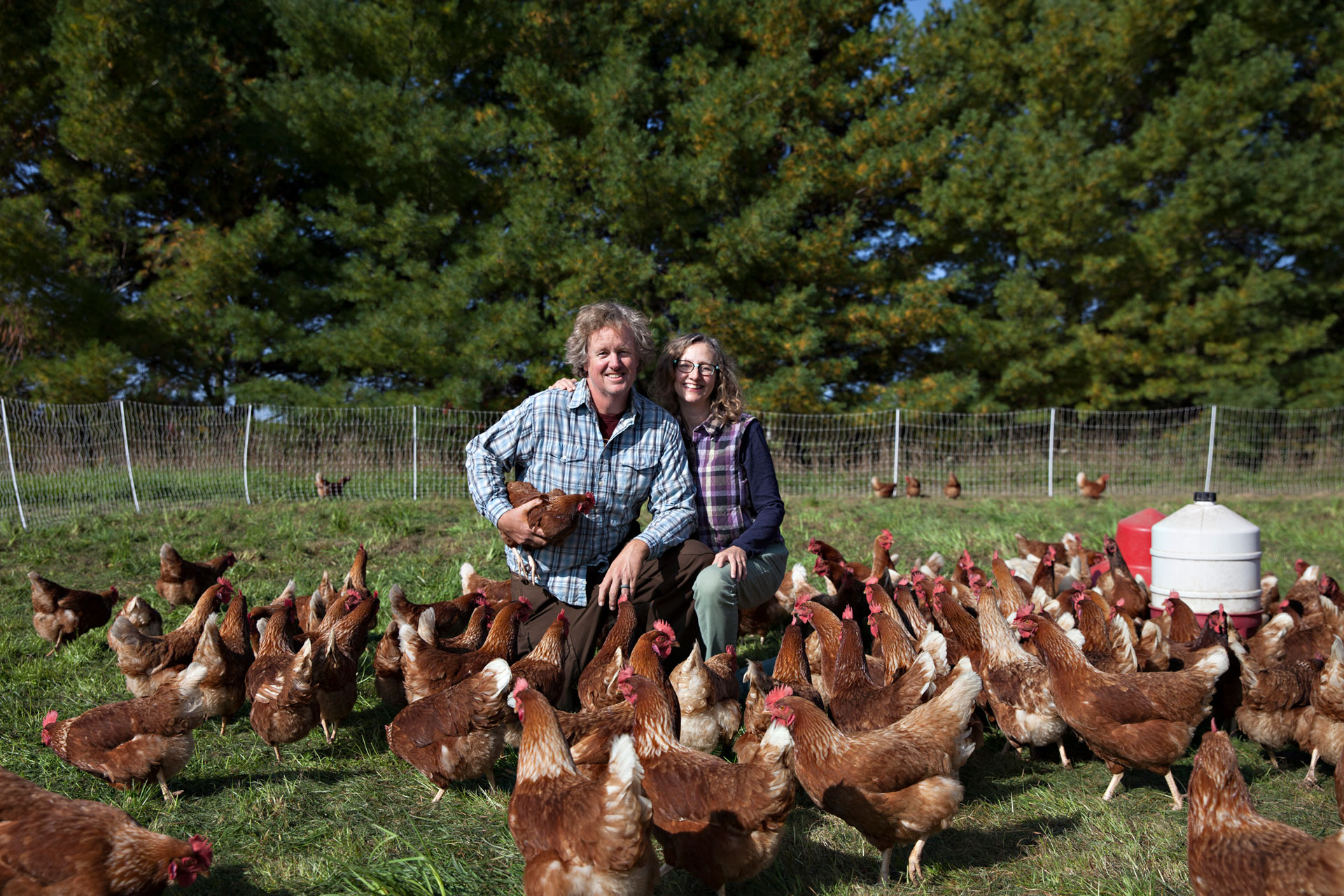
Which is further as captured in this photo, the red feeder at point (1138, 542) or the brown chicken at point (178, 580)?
the red feeder at point (1138, 542)

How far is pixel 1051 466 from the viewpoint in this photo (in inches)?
516

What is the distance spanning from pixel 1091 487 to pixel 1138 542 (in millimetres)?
6337

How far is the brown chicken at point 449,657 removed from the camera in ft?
12.1

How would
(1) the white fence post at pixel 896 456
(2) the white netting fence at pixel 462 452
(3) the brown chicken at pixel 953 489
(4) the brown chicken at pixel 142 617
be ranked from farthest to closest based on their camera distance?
(1) the white fence post at pixel 896 456, (3) the brown chicken at pixel 953 489, (2) the white netting fence at pixel 462 452, (4) the brown chicken at pixel 142 617

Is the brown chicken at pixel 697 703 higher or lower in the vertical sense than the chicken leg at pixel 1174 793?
higher

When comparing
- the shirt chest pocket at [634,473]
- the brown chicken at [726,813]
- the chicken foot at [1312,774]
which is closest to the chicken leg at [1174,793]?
the chicken foot at [1312,774]

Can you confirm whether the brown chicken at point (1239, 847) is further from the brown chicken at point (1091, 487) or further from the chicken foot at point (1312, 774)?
the brown chicken at point (1091, 487)

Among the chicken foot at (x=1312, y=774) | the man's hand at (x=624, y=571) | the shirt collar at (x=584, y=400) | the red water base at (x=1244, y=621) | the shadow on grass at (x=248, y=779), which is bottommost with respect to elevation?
the chicken foot at (x=1312, y=774)

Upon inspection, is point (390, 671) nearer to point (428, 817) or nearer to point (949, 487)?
point (428, 817)

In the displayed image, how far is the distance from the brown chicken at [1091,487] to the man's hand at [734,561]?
1042 centimetres

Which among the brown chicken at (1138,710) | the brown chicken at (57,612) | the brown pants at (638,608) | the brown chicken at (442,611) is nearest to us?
the brown chicken at (1138,710)

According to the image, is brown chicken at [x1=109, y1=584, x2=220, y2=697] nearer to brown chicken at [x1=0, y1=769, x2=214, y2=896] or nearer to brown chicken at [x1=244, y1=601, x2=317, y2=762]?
brown chicken at [x1=244, y1=601, x2=317, y2=762]

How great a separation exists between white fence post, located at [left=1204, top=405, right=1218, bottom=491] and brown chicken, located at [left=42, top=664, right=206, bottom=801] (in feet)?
49.7

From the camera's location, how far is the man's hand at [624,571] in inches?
140
